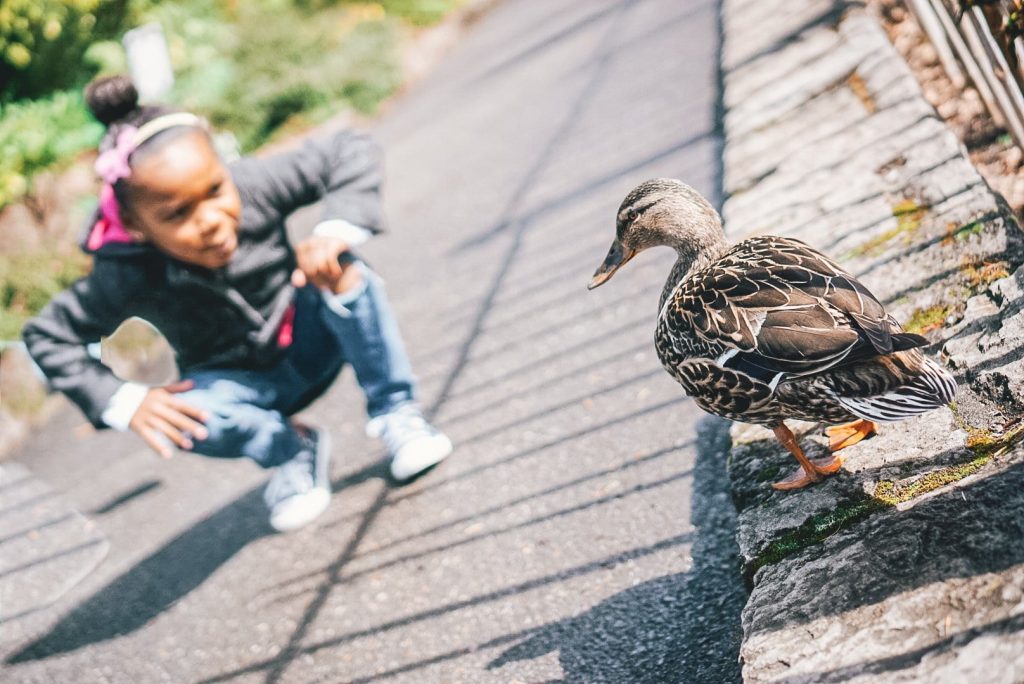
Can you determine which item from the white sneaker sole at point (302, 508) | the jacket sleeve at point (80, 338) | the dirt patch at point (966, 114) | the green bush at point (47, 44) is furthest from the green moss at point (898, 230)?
the green bush at point (47, 44)

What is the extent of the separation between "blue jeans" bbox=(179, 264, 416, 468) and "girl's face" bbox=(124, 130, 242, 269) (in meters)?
0.47

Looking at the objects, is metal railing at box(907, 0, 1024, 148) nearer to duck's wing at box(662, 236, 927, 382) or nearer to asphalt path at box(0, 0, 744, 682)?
duck's wing at box(662, 236, 927, 382)

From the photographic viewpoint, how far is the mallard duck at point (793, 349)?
2.09 meters

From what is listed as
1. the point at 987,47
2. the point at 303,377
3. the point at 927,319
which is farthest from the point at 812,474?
the point at 303,377

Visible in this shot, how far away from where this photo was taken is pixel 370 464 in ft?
13.0

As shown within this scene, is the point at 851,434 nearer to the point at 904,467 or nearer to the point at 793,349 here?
the point at 904,467

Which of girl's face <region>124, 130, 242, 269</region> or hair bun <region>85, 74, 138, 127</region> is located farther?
hair bun <region>85, 74, 138, 127</region>

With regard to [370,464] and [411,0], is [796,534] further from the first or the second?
[411,0]

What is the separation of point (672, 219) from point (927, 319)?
0.78m

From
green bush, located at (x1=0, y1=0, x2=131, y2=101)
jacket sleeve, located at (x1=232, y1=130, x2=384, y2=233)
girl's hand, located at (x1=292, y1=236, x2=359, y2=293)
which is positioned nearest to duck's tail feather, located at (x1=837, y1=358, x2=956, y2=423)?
girl's hand, located at (x1=292, y1=236, x2=359, y2=293)

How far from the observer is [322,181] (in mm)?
3725

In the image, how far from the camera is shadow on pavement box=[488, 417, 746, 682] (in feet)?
7.57

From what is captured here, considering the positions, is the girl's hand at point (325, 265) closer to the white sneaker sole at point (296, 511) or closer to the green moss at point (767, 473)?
the white sneaker sole at point (296, 511)

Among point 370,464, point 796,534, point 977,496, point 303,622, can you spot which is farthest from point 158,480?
point 977,496
